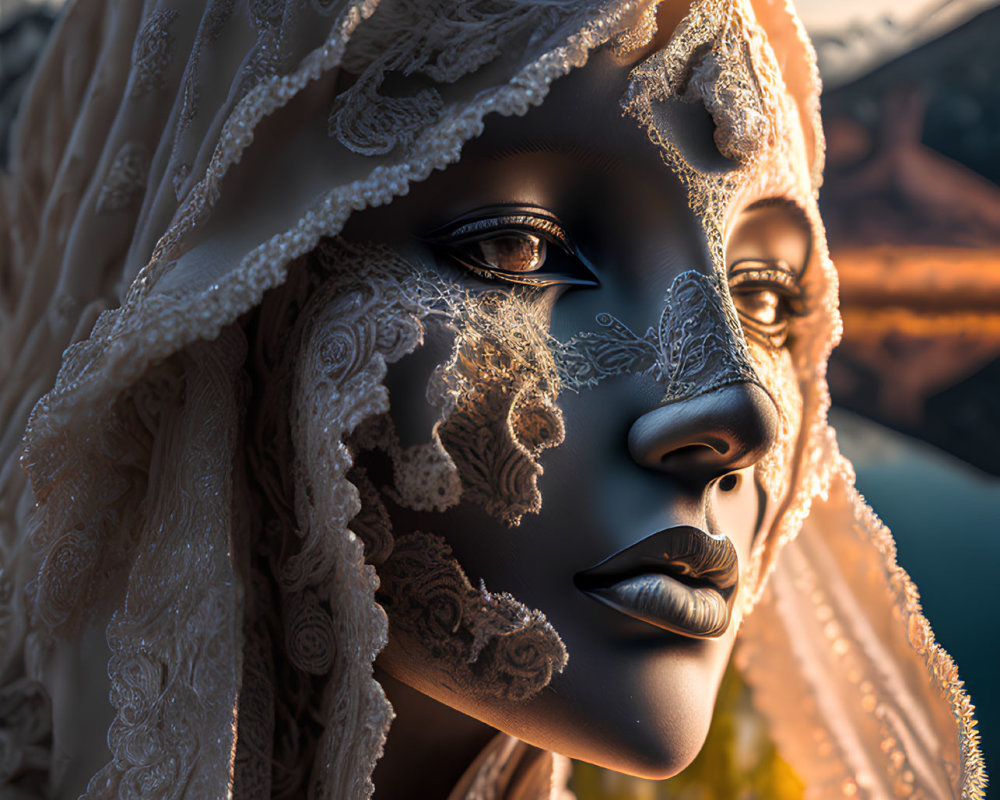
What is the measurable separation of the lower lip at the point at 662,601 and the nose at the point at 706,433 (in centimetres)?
10

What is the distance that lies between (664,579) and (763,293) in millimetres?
391

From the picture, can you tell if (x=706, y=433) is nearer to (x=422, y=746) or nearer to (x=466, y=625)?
(x=466, y=625)

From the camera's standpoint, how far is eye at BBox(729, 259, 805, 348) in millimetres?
1027

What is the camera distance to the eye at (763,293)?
3.37 feet

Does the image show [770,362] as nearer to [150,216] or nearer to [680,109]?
[680,109]

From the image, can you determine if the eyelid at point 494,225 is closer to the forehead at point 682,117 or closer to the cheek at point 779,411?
the forehead at point 682,117

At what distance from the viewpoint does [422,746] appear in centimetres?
109

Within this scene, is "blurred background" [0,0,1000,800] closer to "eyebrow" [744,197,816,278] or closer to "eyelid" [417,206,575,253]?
"eyebrow" [744,197,816,278]

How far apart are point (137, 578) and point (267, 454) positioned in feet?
0.54

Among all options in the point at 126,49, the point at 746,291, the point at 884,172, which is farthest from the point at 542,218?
the point at 884,172

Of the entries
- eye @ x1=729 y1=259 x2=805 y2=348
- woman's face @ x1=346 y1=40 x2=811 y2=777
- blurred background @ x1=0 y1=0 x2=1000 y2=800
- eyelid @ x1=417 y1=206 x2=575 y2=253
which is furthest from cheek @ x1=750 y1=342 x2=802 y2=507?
blurred background @ x1=0 y1=0 x2=1000 y2=800

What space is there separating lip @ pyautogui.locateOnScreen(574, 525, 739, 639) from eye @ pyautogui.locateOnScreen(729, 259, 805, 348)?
0.99 ft

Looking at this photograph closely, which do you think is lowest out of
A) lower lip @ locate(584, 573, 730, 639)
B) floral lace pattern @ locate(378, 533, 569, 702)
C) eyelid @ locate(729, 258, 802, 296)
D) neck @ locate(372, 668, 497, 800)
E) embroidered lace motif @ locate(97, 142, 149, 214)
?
neck @ locate(372, 668, 497, 800)

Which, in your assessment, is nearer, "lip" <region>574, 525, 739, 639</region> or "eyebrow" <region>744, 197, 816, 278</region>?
"lip" <region>574, 525, 739, 639</region>
